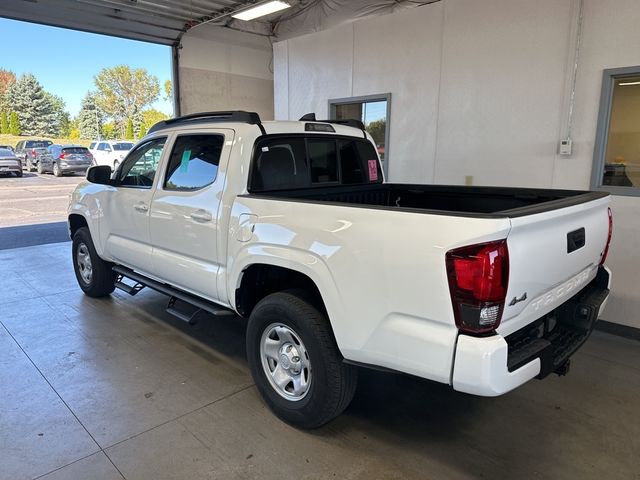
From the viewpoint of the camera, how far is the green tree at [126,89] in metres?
33.2

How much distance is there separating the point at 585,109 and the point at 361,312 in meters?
3.50

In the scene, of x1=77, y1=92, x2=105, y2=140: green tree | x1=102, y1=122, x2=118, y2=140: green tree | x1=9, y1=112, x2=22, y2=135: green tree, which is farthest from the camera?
x1=77, y1=92, x2=105, y2=140: green tree

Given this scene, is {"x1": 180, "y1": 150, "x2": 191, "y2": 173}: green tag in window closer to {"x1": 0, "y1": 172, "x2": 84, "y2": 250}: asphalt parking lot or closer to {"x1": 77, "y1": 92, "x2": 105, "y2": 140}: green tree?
{"x1": 0, "y1": 172, "x2": 84, "y2": 250}: asphalt parking lot

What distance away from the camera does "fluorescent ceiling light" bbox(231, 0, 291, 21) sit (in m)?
6.38

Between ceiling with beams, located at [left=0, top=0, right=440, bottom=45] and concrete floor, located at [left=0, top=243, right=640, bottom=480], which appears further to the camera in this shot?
ceiling with beams, located at [left=0, top=0, right=440, bottom=45]

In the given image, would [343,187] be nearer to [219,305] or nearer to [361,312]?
[219,305]

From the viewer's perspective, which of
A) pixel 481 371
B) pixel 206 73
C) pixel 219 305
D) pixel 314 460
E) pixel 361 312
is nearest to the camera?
pixel 481 371

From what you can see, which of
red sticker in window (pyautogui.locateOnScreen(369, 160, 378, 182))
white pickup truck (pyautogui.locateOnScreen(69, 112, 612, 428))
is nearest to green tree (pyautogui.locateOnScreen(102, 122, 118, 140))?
white pickup truck (pyautogui.locateOnScreen(69, 112, 612, 428))

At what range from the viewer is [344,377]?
2344mm

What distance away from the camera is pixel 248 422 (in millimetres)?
2678

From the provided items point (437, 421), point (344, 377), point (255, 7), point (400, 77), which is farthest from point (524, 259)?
point (255, 7)

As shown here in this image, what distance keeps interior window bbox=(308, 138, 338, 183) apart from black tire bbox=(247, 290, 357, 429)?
115 cm

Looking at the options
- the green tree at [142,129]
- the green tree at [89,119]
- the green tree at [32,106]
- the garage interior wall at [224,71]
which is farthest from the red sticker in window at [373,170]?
the green tree at [89,119]

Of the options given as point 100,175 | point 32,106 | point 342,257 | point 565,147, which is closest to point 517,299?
point 342,257
